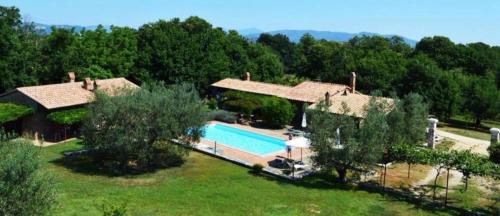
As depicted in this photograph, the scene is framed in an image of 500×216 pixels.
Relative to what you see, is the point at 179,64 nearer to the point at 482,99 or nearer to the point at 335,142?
the point at 335,142

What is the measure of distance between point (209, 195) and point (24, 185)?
11.5m

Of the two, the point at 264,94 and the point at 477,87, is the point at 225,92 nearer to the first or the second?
the point at 264,94

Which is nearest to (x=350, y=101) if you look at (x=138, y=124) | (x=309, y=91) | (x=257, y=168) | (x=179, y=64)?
(x=309, y=91)

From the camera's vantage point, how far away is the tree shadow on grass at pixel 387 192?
2400 cm

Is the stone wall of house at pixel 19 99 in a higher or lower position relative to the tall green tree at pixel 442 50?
lower

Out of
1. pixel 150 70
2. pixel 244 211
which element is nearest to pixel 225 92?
pixel 150 70

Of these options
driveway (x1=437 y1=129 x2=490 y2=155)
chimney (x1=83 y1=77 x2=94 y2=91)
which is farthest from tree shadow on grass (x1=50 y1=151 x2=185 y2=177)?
driveway (x1=437 y1=129 x2=490 y2=155)

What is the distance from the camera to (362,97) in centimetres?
4116

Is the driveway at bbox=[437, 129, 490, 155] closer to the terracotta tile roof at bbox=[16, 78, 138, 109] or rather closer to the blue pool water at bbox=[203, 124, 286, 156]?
the blue pool water at bbox=[203, 124, 286, 156]

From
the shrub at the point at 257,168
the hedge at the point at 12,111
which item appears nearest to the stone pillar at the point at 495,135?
the shrub at the point at 257,168

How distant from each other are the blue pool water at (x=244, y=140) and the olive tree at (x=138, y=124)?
5565 mm

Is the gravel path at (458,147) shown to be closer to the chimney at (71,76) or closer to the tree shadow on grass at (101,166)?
the tree shadow on grass at (101,166)

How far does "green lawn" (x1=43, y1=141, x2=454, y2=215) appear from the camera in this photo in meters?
22.6

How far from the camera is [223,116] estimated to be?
150 ft
